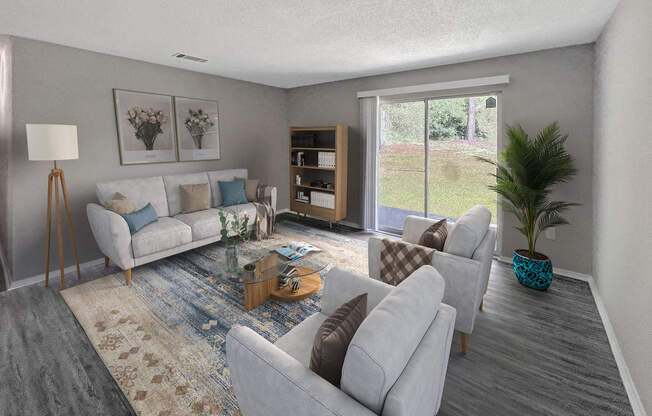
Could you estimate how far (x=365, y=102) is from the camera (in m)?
5.10

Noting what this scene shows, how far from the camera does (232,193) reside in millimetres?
4773

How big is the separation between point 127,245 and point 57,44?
7.75 feet

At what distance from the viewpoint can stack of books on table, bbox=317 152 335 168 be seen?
17.5 ft

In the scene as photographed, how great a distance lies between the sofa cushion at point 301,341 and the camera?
1570mm

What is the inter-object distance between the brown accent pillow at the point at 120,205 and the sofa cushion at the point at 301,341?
2851 mm

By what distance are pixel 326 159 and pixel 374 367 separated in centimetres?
461

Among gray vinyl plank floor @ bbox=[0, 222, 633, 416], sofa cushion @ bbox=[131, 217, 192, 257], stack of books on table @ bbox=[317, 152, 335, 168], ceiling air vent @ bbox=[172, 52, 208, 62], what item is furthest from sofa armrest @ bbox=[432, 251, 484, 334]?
ceiling air vent @ bbox=[172, 52, 208, 62]

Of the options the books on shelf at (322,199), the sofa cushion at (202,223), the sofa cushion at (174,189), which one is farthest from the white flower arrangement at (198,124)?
the books on shelf at (322,199)

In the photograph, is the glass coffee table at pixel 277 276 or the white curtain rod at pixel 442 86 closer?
the glass coffee table at pixel 277 276

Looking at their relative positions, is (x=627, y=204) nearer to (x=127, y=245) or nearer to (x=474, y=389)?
(x=474, y=389)

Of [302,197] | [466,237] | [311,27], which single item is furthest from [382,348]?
[302,197]

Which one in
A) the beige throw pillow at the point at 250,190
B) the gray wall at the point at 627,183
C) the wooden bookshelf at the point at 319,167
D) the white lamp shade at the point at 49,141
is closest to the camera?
the gray wall at the point at 627,183

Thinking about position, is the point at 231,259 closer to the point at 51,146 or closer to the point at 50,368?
the point at 50,368

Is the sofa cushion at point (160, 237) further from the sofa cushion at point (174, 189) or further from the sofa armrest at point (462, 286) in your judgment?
the sofa armrest at point (462, 286)
